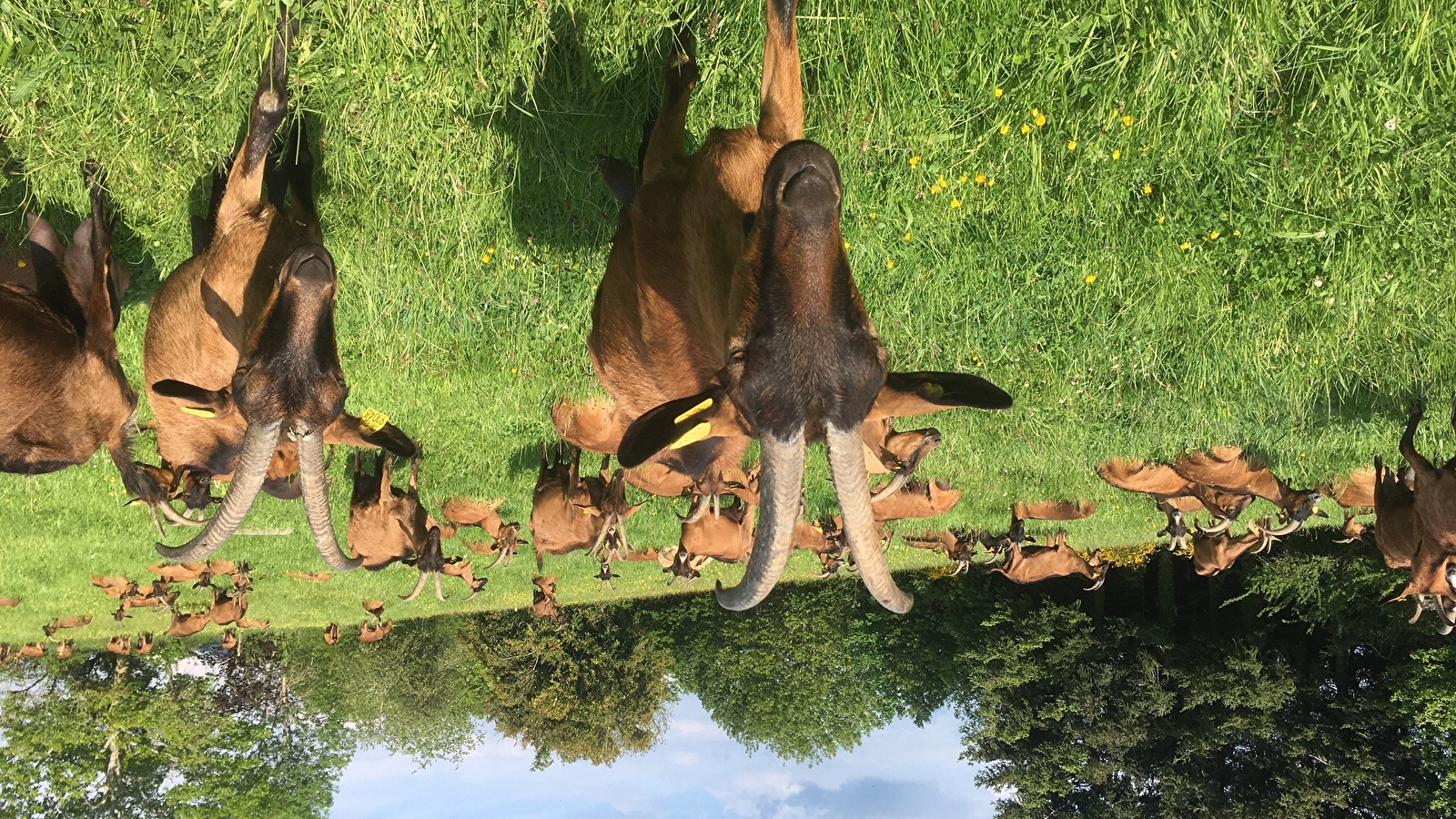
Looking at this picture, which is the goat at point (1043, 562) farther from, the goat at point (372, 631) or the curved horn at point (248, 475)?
the curved horn at point (248, 475)

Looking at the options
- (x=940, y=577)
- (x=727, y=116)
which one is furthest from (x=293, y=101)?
(x=940, y=577)

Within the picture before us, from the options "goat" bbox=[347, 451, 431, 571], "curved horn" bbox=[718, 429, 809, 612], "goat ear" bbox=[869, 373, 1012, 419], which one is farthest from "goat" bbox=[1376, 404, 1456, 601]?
"goat" bbox=[347, 451, 431, 571]

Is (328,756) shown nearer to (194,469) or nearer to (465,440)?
(465,440)

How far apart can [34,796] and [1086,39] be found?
23.6m

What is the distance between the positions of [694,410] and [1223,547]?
10538 mm

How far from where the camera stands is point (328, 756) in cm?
2264

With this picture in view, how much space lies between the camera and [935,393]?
302cm

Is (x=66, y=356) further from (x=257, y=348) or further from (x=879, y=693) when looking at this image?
(x=879, y=693)

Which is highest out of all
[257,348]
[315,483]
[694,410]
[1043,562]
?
[257,348]

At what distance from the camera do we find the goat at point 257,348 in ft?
11.9

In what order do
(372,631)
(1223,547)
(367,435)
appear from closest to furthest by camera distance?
(367,435), (1223,547), (372,631)

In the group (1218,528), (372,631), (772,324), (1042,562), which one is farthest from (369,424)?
(1218,528)

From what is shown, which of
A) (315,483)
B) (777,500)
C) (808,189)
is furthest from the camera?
(315,483)

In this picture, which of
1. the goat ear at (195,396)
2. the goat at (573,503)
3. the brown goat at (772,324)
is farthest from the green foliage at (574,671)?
the brown goat at (772,324)
